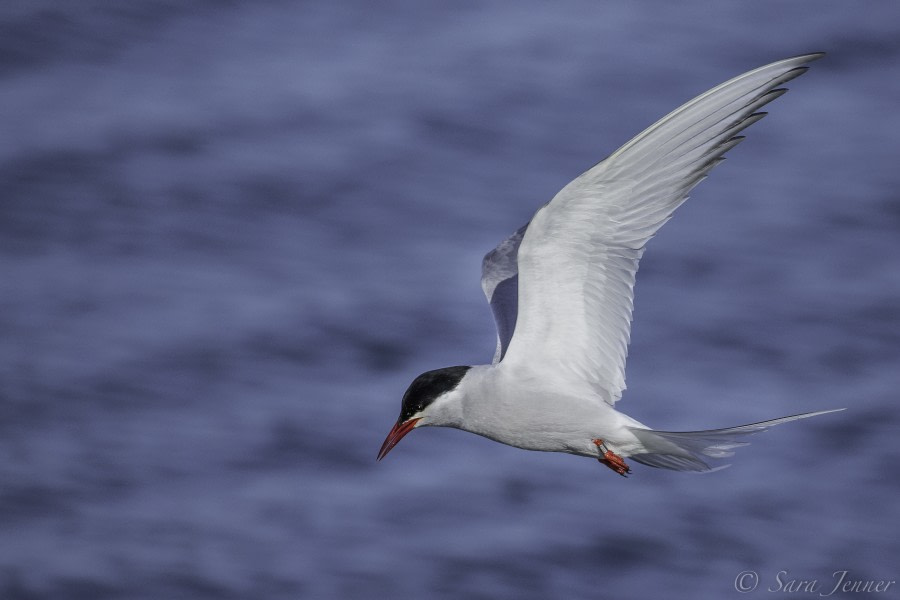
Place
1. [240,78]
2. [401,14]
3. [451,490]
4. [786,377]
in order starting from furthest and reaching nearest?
[401,14] → [240,78] → [786,377] → [451,490]

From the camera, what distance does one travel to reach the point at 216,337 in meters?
12.0

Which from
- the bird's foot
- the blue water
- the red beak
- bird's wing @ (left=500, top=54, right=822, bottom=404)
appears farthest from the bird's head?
the blue water

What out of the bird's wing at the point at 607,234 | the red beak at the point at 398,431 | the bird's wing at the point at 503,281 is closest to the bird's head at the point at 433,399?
the red beak at the point at 398,431

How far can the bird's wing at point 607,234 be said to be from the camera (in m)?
5.91

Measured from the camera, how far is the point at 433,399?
6520 mm

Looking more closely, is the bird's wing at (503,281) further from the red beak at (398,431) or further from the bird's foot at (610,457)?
the bird's foot at (610,457)

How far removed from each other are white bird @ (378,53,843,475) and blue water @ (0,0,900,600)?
11.6 ft

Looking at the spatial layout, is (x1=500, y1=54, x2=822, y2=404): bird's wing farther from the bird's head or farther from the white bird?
the bird's head

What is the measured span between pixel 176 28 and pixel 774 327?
23.9 ft

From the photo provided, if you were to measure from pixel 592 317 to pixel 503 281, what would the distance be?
72 centimetres

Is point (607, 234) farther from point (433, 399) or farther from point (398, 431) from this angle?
point (398, 431)

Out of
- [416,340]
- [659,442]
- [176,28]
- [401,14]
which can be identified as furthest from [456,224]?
[659,442]

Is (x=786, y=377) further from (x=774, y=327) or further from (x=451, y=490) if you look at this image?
(x=451, y=490)

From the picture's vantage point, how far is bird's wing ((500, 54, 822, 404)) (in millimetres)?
5910
